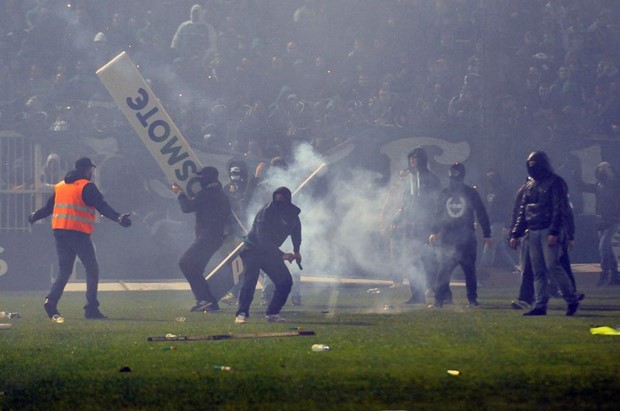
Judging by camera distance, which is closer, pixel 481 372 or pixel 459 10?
pixel 481 372

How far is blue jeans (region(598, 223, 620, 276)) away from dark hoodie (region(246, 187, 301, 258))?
25.7ft

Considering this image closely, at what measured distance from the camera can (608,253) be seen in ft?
61.2

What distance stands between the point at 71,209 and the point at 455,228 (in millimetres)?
5094

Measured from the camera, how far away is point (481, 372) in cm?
781

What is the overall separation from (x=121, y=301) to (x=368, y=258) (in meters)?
5.73

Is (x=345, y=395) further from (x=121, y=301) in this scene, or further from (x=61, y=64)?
(x=61, y=64)

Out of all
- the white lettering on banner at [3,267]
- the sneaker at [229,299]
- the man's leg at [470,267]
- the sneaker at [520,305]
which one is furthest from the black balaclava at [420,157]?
the white lettering on banner at [3,267]

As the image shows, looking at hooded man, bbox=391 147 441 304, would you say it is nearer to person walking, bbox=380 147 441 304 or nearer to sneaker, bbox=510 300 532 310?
person walking, bbox=380 147 441 304

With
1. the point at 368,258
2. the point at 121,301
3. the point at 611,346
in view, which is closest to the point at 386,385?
the point at 611,346

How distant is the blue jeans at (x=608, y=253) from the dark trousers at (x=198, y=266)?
7.49m

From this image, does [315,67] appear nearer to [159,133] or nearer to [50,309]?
[159,133]

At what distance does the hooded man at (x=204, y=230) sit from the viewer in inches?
571

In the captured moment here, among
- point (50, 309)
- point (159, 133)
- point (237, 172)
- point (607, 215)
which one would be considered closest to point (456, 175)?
point (237, 172)

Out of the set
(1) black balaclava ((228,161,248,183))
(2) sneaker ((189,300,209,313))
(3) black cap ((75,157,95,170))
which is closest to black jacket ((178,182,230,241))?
(2) sneaker ((189,300,209,313))
